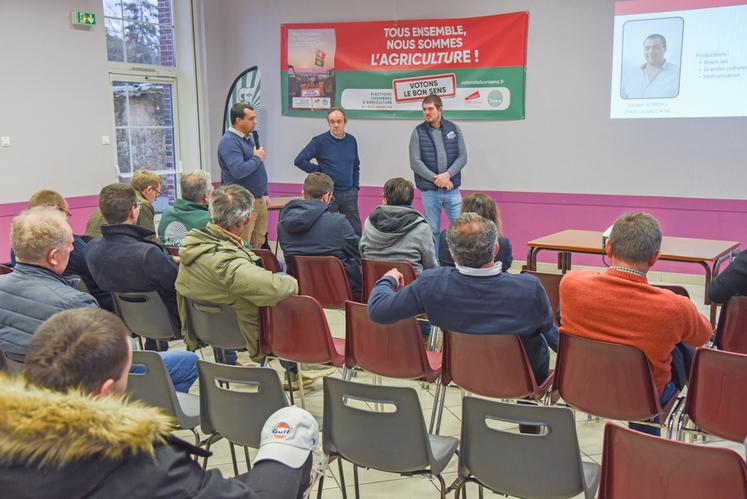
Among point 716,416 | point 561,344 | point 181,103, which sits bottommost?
point 716,416

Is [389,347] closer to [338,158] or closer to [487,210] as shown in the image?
[487,210]

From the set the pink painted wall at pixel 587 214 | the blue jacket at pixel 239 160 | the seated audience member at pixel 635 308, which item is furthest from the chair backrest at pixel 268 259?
the pink painted wall at pixel 587 214

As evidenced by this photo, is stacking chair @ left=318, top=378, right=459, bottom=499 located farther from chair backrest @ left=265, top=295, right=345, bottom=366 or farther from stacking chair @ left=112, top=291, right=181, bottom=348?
stacking chair @ left=112, top=291, right=181, bottom=348

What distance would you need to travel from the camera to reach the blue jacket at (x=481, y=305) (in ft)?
8.55

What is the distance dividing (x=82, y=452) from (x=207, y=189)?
336 centimetres

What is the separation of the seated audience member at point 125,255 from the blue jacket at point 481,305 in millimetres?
1364

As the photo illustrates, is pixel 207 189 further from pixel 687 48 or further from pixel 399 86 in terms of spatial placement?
pixel 687 48

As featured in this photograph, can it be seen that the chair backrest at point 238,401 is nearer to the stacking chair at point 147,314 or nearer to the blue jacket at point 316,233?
the stacking chair at point 147,314

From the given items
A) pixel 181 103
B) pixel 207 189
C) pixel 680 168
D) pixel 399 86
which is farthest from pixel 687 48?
pixel 181 103

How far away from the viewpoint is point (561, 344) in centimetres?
259

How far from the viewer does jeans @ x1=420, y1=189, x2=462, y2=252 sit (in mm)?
6633

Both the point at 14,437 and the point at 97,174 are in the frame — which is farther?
the point at 97,174

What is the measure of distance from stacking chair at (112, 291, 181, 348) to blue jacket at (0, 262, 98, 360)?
976 millimetres

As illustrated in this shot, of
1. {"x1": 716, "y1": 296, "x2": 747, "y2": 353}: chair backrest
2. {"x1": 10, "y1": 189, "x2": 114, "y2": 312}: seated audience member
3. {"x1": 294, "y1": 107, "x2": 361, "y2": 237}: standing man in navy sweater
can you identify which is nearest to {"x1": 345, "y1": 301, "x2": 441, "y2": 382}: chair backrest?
{"x1": 716, "y1": 296, "x2": 747, "y2": 353}: chair backrest
